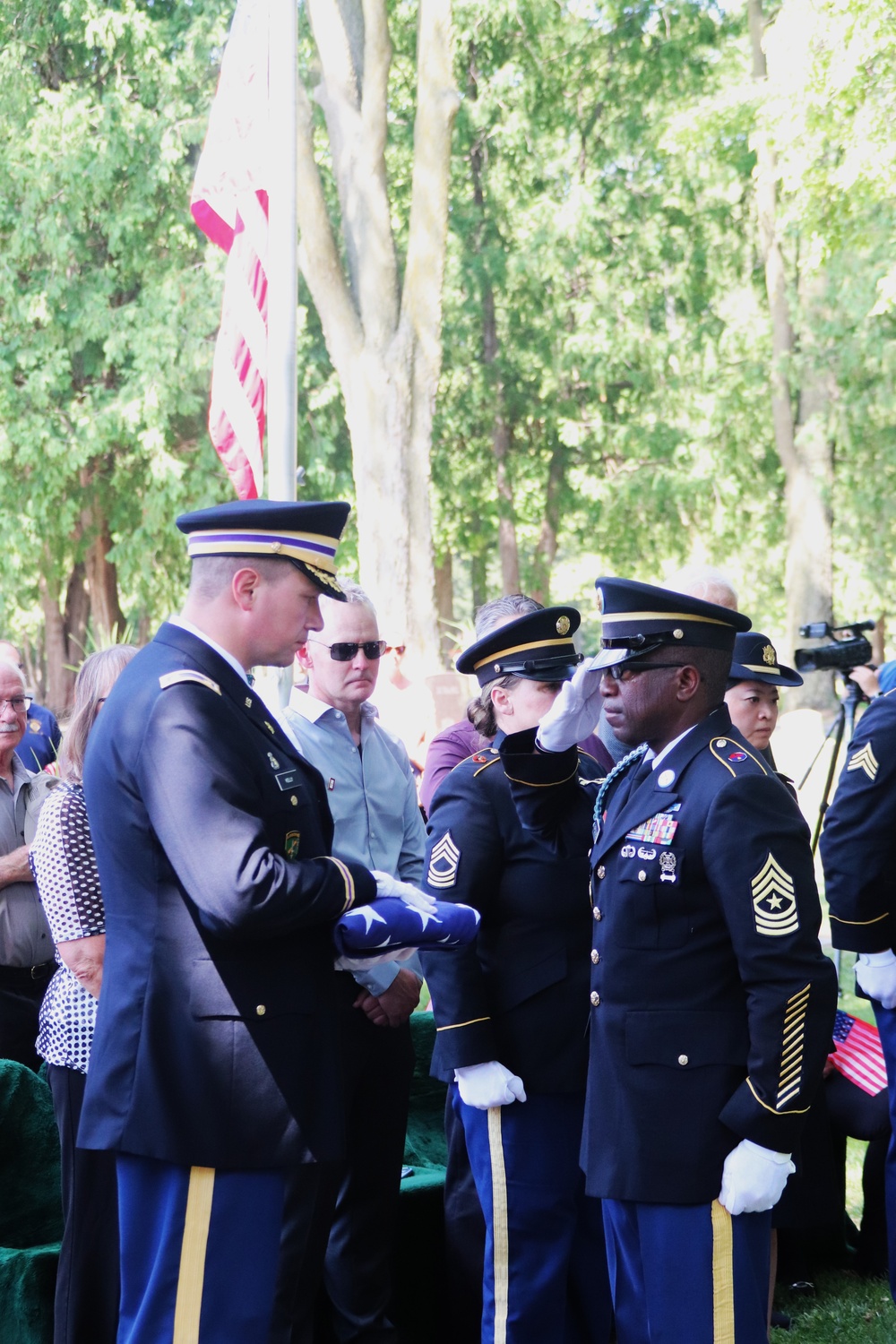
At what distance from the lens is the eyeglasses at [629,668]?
290 centimetres

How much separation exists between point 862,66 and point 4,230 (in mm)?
12002

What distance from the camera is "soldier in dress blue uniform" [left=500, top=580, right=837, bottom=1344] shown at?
264 cm

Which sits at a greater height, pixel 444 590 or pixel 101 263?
pixel 101 263

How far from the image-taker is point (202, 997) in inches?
99.9

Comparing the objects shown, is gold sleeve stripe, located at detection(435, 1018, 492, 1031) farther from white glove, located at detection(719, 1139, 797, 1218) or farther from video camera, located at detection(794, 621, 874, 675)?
video camera, located at detection(794, 621, 874, 675)

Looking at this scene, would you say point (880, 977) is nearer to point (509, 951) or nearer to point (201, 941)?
point (509, 951)

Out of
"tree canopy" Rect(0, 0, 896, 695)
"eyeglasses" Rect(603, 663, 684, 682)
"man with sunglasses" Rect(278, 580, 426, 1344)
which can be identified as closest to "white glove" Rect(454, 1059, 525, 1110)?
"man with sunglasses" Rect(278, 580, 426, 1344)

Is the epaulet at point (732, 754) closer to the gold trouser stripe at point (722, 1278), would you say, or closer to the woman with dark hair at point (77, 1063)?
the gold trouser stripe at point (722, 1278)

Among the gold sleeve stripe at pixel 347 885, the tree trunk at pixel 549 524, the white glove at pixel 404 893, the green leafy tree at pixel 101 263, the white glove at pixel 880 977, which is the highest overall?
the green leafy tree at pixel 101 263

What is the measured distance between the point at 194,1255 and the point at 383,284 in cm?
1285

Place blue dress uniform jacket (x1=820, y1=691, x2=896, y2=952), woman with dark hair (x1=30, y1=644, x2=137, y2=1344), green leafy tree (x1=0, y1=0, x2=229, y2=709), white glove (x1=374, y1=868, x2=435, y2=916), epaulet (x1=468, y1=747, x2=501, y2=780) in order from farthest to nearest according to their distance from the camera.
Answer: green leafy tree (x1=0, y1=0, x2=229, y2=709) → blue dress uniform jacket (x1=820, y1=691, x2=896, y2=952) → epaulet (x1=468, y1=747, x2=501, y2=780) → woman with dark hair (x1=30, y1=644, x2=137, y2=1344) → white glove (x1=374, y1=868, x2=435, y2=916)

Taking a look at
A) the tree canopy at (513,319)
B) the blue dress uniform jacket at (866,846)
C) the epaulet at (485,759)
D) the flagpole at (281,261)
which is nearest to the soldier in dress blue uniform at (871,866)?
the blue dress uniform jacket at (866,846)

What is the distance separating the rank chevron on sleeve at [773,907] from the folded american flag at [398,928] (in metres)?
0.53

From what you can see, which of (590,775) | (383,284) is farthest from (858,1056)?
(383,284)
